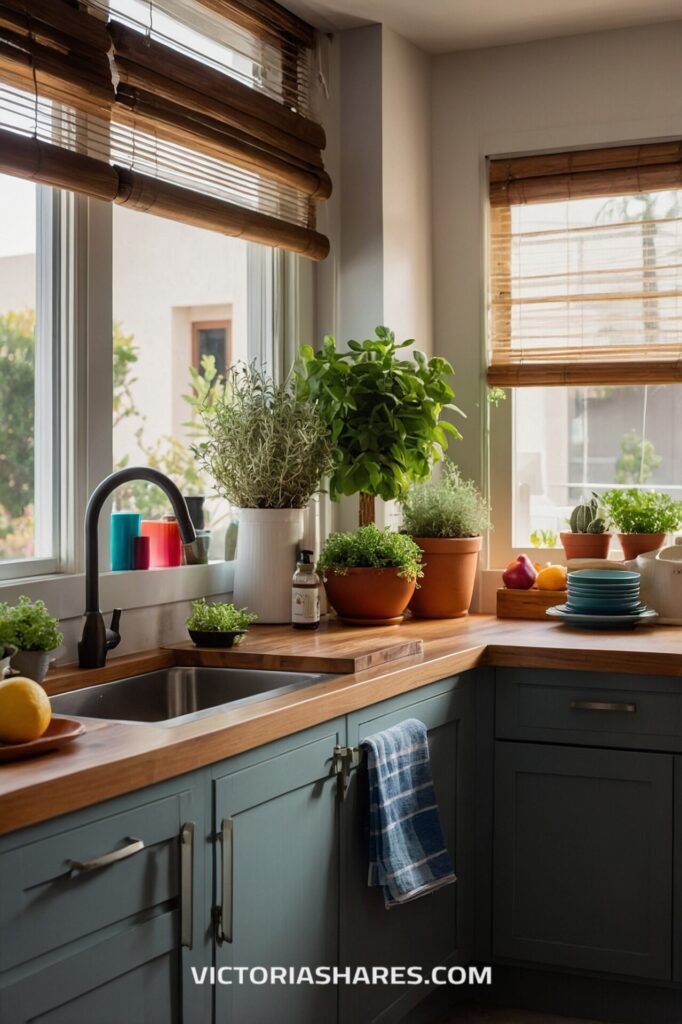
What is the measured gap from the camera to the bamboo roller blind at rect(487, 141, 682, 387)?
345cm

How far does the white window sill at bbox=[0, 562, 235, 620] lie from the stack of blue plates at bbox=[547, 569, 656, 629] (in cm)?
90

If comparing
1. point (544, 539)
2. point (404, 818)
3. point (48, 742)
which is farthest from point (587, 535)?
point (48, 742)

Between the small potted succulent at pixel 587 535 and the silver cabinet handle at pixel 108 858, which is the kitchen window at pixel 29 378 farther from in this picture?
the small potted succulent at pixel 587 535

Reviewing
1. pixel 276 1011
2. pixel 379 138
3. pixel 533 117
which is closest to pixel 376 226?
pixel 379 138

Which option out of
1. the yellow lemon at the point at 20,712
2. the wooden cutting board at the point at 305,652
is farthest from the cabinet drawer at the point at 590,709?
the yellow lemon at the point at 20,712

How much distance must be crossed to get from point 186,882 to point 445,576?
65.3 inches

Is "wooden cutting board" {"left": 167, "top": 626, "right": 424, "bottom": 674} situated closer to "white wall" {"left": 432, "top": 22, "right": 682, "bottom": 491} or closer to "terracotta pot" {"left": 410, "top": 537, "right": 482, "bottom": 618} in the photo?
"terracotta pot" {"left": 410, "top": 537, "right": 482, "bottom": 618}

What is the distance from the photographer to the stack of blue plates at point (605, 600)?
306cm

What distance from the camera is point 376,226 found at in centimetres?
338

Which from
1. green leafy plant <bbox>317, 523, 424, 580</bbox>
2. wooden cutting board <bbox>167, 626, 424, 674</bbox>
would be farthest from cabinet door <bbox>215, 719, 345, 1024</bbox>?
green leafy plant <bbox>317, 523, 424, 580</bbox>

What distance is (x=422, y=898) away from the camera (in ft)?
8.42

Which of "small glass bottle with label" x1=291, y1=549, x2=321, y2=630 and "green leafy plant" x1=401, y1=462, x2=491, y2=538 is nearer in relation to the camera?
"small glass bottle with label" x1=291, y1=549, x2=321, y2=630

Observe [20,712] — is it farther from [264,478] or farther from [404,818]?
[264,478]

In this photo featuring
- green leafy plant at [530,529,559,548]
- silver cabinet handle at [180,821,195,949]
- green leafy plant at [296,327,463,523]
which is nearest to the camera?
silver cabinet handle at [180,821,195,949]
